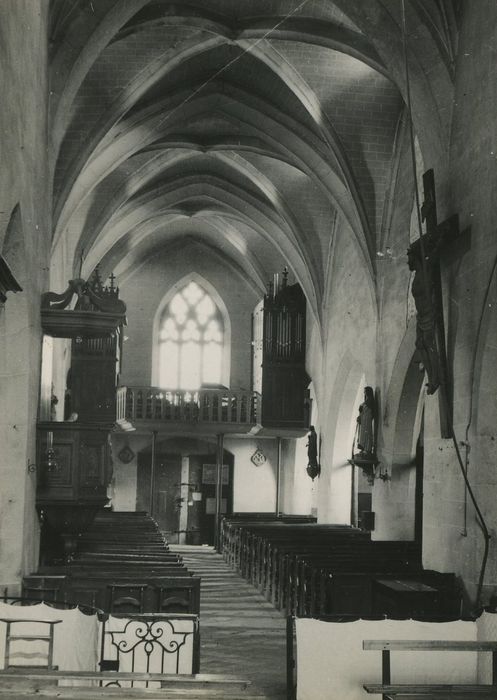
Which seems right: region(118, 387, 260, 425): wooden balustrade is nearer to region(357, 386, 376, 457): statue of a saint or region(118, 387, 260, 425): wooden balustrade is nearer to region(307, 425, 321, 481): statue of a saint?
region(307, 425, 321, 481): statue of a saint

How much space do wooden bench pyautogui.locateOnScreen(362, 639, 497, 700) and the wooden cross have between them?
16.7 feet

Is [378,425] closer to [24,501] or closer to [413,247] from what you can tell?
[413,247]

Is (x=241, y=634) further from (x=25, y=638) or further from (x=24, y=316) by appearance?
(x=25, y=638)

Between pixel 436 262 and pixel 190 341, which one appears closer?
pixel 436 262

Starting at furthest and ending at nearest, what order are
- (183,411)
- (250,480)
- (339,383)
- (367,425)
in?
(250,480), (183,411), (339,383), (367,425)

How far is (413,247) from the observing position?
11.5 m

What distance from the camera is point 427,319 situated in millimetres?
10859

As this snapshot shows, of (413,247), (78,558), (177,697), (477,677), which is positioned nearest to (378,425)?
(413,247)

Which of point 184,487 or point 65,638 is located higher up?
point 184,487

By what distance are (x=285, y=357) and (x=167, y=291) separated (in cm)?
604

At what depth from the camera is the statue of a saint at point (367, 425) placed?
17031 mm

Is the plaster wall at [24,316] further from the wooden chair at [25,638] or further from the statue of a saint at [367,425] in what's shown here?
the statue of a saint at [367,425]

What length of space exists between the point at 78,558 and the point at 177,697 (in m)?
6.66

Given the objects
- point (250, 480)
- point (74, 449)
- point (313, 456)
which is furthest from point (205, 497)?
point (74, 449)
